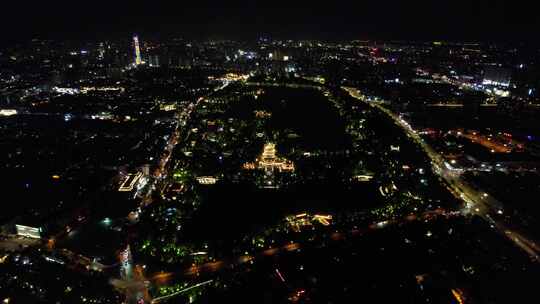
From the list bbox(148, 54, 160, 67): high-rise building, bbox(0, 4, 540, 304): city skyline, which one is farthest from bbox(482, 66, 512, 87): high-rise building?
bbox(148, 54, 160, 67): high-rise building

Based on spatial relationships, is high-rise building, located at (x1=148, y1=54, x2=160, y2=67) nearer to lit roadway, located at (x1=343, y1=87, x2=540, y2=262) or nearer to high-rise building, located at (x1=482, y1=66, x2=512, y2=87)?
lit roadway, located at (x1=343, y1=87, x2=540, y2=262)

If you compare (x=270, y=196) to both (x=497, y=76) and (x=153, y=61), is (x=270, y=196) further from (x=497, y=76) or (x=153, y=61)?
(x=153, y=61)

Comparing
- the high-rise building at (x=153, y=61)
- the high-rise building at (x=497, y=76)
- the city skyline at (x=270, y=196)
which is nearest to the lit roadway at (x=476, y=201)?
the city skyline at (x=270, y=196)

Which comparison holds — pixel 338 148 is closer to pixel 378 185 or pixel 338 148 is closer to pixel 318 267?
pixel 378 185

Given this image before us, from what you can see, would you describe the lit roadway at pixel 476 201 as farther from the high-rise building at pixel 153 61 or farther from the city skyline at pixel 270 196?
the high-rise building at pixel 153 61

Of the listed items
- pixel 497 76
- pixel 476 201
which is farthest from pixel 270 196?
pixel 497 76

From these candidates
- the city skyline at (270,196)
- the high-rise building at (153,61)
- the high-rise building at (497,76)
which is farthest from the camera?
the high-rise building at (153,61)

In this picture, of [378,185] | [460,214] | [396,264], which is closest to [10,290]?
[396,264]

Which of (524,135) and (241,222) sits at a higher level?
(524,135)
